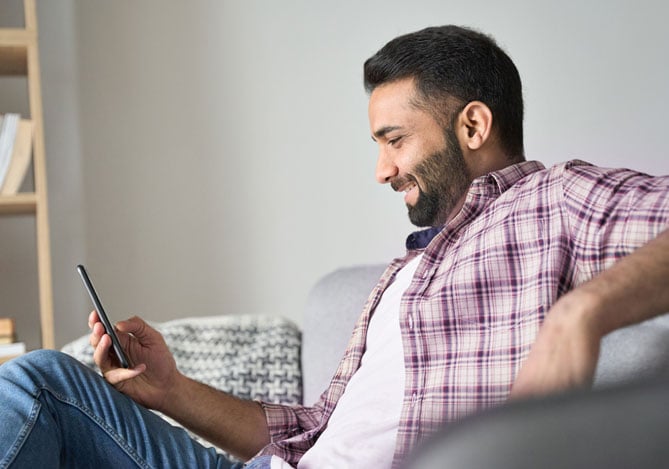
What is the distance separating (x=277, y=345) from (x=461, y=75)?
2.57ft

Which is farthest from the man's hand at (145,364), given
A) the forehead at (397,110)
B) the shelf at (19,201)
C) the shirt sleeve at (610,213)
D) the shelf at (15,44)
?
the shelf at (15,44)

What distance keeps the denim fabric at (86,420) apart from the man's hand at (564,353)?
658 millimetres

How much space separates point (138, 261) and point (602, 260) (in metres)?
1.66

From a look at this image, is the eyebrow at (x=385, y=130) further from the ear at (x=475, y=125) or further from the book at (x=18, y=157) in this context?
the book at (x=18, y=157)

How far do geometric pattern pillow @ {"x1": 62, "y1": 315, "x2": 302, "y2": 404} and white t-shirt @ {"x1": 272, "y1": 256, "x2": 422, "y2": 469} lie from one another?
1.87 ft

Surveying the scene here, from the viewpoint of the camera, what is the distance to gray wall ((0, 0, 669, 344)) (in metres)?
2.38

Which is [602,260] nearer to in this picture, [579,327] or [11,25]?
[579,327]

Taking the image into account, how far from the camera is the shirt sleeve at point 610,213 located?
93 centimetres

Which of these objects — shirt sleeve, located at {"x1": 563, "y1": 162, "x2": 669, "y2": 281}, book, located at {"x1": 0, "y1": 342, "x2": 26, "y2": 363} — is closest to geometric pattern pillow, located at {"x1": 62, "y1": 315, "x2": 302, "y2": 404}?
book, located at {"x1": 0, "y1": 342, "x2": 26, "y2": 363}

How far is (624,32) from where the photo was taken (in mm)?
2098

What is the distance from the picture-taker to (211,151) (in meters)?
2.43

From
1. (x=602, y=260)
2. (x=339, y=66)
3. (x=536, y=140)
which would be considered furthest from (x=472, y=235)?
(x=339, y=66)

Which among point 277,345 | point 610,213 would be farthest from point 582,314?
point 277,345

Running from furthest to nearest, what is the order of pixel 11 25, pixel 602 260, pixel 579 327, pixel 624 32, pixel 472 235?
pixel 11 25, pixel 624 32, pixel 472 235, pixel 602 260, pixel 579 327
